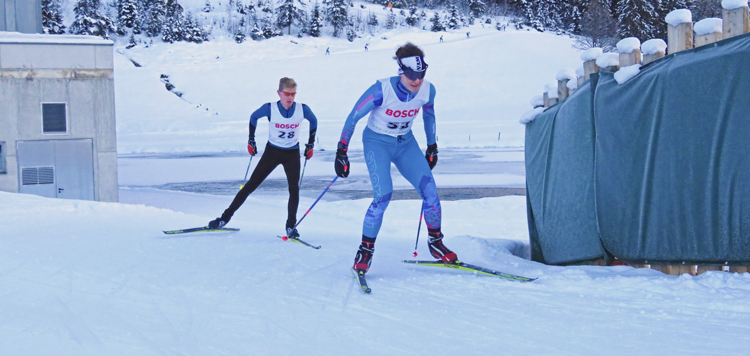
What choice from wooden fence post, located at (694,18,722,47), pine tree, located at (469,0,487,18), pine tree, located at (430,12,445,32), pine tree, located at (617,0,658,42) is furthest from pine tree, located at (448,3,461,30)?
wooden fence post, located at (694,18,722,47)

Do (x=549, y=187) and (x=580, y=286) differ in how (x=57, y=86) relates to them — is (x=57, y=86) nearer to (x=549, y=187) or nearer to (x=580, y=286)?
(x=549, y=187)

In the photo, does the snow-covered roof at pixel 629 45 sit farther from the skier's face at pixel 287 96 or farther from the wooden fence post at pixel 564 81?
the skier's face at pixel 287 96

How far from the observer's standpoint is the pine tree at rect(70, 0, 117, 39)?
5178 cm

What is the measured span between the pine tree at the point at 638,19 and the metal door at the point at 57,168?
141ft

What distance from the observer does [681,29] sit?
12.8ft

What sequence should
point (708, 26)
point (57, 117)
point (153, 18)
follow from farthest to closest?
point (153, 18) < point (57, 117) < point (708, 26)

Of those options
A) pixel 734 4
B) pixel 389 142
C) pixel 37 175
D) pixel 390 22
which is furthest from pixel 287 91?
pixel 390 22

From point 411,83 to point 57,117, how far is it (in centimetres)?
839

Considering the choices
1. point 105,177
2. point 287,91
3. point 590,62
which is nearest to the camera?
point 590,62

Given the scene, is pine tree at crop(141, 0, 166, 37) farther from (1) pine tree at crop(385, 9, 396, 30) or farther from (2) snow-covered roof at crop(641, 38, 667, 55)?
(2) snow-covered roof at crop(641, 38, 667, 55)

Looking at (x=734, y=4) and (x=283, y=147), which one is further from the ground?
(x=734, y=4)

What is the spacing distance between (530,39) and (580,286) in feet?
163

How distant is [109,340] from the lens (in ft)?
9.62

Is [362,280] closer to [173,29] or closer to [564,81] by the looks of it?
[564,81]
